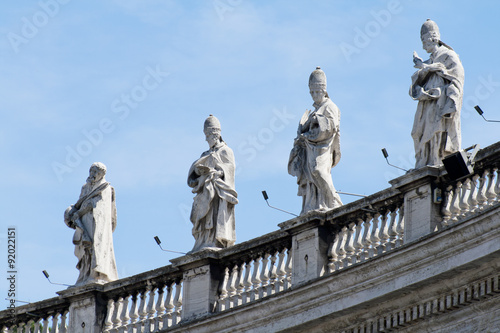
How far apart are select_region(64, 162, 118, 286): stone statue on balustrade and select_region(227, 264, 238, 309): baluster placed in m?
3.43

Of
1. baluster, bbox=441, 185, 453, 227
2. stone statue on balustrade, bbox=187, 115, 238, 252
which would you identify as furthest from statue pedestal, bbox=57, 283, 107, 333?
baluster, bbox=441, 185, 453, 227

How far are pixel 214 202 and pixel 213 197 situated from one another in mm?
94

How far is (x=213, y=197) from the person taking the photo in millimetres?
31625

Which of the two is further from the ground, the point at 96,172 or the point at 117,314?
the point at 96,172

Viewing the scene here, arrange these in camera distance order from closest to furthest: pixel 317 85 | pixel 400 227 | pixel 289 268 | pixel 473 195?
pixel 473 195 < pixel 400 227 < pixel 289 268 < pixel 317 85

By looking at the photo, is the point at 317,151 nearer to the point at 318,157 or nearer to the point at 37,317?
the point at 318,157

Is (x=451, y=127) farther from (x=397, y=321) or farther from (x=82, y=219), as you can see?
(x=82, y=219)

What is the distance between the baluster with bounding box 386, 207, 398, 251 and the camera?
27.8 m

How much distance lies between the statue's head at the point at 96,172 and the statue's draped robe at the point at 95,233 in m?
0.15

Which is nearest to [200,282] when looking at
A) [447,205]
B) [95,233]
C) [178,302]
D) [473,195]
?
[178,302]

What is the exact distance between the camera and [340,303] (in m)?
27.8

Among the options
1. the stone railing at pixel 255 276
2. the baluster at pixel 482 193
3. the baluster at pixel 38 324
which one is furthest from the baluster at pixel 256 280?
the baluster at pixel 38 324

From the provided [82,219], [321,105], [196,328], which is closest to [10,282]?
[82,219]

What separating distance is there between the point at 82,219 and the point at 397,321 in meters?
9.03
